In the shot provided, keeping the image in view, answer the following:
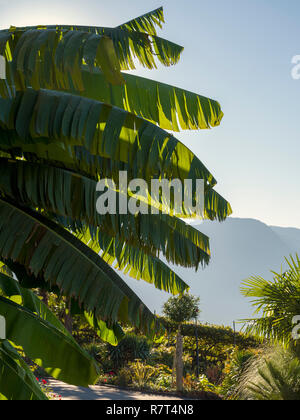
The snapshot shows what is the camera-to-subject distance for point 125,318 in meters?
3.91

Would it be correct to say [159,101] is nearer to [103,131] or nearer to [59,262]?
[103,131]

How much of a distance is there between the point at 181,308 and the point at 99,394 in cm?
373

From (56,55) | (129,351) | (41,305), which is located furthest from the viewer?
(129,351)

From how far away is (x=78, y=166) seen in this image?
13.8 feet

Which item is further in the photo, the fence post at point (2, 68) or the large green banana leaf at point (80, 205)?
the large green banana leaf at point (80, 205)

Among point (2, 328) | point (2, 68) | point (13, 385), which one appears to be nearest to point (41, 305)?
point (2, 328)

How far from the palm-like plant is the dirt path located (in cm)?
832

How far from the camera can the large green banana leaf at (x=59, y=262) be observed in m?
3.69

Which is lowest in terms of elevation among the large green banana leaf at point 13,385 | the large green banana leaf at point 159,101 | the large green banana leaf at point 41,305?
the large green banana leaf at point 13,385

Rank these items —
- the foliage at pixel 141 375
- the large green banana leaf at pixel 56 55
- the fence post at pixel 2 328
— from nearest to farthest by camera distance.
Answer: the large green banana leaf at pixel 56 55
the fence post at pixel 2 328
the foliage at pixel 141 375

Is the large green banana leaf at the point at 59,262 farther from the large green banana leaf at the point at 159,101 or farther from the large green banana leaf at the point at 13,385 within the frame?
the large green banana leaf at the point at 159,101

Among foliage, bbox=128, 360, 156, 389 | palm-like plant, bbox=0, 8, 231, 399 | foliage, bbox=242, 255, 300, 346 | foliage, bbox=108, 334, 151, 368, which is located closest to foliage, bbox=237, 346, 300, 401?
foliage, bbox=242, 255, 300, 346

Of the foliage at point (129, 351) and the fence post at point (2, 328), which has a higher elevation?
the foliage at point (129, 351)

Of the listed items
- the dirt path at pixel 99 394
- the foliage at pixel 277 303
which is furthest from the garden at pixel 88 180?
the dirt path at pixel 99 394
